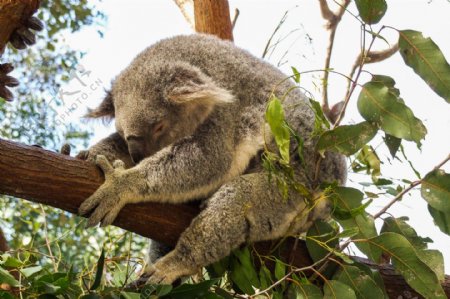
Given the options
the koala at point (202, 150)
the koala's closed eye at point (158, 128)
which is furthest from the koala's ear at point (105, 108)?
the koala's closed eye at point (158, 128)

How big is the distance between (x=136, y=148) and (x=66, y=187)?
64 cm

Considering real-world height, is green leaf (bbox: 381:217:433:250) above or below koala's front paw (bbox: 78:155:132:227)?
below

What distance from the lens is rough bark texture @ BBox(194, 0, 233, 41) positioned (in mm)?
4160

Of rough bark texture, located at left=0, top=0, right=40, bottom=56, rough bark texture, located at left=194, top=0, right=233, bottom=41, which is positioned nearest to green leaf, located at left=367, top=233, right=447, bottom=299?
rough bark texture, located at left=0, top=0, right=40, bottom=56

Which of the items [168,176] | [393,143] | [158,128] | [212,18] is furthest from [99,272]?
[212,18]

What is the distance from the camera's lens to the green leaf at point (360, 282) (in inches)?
104

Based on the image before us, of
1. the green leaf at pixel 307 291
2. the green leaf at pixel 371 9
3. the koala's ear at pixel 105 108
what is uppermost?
the green leaf at pixel 371 9

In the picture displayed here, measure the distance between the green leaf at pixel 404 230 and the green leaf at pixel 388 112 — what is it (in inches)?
23.5

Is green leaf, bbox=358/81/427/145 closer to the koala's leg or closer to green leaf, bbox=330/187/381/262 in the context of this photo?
green leaf, bbox=330/187/381/262

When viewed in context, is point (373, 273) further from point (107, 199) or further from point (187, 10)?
point (187, 10)

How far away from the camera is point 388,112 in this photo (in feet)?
8.36

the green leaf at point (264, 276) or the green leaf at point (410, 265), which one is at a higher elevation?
the green leaf at point (410, 265)

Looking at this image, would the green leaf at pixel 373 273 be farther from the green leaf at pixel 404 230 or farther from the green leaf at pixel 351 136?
the green leaf at pixel 351 136

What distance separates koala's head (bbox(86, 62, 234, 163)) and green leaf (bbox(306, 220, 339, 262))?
30.2 inches
